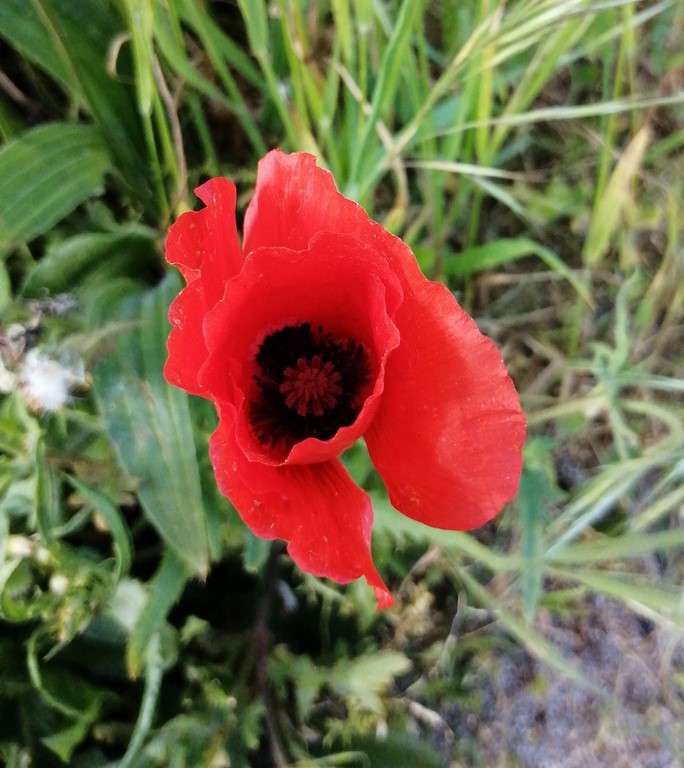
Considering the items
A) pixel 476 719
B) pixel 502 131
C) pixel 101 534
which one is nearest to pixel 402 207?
pixel 502 131

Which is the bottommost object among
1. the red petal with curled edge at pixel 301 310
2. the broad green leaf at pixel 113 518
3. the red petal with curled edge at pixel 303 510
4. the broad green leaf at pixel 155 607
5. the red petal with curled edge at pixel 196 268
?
the broad green leaf at pixel 155 607

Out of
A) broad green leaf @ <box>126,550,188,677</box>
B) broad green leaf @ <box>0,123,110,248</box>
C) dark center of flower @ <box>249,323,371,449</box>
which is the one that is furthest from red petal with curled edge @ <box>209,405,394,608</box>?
broad green leaf @ <box>0,123,110,248</box>

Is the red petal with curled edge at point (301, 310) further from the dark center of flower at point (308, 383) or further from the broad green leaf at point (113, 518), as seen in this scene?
the broad green leaf at point (113, 518)

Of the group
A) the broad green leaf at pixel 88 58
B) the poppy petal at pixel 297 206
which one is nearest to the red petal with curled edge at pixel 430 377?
the poppy petal at pixel 297 206

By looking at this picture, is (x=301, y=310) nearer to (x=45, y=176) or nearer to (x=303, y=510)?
(x=303, y=510)

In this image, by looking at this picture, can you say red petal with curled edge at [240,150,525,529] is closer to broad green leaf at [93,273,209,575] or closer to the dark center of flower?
the dark center of flower

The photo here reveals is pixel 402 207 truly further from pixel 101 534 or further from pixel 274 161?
pixel 101 534

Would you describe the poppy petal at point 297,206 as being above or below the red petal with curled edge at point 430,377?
above
